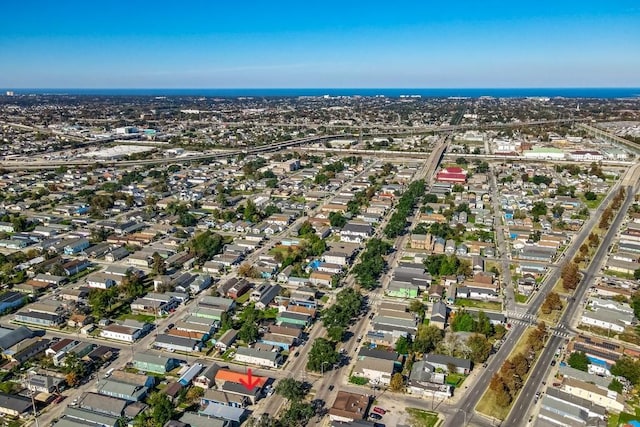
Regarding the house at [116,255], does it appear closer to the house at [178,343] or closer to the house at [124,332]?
the house at [124,332]

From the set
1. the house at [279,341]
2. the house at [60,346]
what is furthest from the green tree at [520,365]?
the house at [60,346]

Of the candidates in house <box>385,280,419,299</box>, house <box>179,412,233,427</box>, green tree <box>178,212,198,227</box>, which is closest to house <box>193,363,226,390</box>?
house <box>179,412,233,427</box>

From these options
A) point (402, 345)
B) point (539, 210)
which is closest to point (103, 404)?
point (402, 345)

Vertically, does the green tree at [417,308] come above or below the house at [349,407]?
above

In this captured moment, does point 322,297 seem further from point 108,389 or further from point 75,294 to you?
point 75,294

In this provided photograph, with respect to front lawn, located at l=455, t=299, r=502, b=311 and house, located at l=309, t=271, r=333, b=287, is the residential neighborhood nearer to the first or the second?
front lawn, located at l=455, t=299, r=502, b=311

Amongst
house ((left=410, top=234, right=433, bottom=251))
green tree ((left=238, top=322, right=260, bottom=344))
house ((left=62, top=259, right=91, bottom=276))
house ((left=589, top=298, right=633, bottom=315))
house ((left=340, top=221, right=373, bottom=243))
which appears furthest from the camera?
house ((left=340, top=221, right=373, bottom=243))

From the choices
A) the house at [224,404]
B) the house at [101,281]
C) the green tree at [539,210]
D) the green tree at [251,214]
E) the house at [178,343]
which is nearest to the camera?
the house at [224,404]
